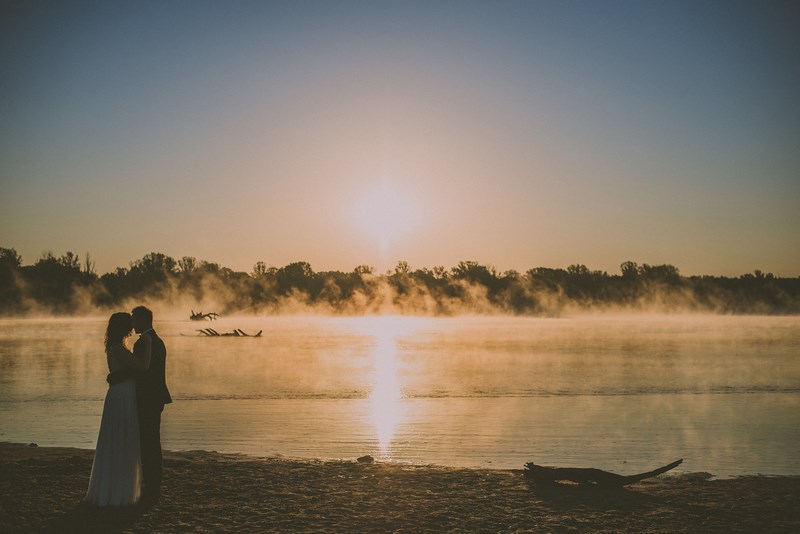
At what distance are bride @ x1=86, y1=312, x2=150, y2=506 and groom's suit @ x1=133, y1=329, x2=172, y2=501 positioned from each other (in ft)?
0.66

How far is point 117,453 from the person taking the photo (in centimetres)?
879

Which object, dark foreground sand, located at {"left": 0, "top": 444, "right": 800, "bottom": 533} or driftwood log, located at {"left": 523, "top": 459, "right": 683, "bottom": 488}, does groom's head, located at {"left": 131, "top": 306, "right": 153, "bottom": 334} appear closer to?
dark foreground sand, located at {"left": 0, "top": 444, "right": 800, "bottom": 533}

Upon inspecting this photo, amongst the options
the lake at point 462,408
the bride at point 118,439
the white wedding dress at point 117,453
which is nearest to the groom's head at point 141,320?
the bride at point 118,439

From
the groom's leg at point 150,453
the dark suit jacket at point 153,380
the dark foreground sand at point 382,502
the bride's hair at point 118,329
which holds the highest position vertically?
the bride's hair at point 118,329

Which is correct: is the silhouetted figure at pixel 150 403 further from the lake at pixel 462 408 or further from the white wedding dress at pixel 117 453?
the lake at pixel 462 408

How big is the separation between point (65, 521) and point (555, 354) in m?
37.8

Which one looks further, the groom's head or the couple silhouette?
the groom's head

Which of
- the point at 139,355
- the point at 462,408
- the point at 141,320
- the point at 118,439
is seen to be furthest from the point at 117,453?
the point at 462,408

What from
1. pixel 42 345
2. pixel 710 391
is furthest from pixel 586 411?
pixel 42 345

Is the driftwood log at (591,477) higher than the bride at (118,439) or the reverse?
the reverse

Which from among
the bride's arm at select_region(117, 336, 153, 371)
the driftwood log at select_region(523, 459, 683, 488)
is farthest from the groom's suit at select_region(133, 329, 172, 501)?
the driftwood log at select_region(523, 459, 683, 488)

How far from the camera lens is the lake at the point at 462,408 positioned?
14344 millimetres

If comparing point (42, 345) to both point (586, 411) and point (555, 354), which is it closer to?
point (555, 354)

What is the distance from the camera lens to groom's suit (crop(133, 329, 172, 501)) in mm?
9141
